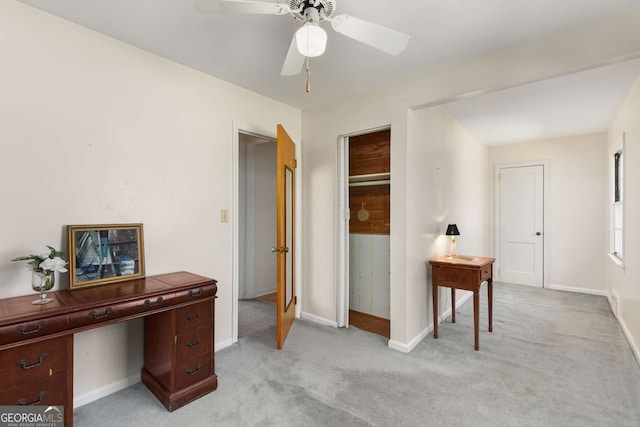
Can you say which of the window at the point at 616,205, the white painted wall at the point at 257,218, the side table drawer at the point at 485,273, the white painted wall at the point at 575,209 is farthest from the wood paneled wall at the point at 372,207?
the white painted wall at the point at 575,209

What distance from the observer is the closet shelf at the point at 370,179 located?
3.50 m

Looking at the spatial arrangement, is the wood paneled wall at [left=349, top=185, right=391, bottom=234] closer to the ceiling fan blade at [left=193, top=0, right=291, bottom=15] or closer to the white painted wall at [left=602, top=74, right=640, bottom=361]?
the white painted wall at [left=602, top=74, right=640, bottom=361]

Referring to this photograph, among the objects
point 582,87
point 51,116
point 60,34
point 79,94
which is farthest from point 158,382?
point 582,87

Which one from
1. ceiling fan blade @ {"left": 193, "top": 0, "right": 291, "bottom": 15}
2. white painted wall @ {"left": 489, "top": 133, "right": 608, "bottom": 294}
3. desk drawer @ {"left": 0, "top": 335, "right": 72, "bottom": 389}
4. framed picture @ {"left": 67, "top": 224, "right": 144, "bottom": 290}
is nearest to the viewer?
ceiling fan blade @ {"left": 193, "top": 0, "right": 291, "bottom": 15}

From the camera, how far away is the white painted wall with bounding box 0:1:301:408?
5.76ft

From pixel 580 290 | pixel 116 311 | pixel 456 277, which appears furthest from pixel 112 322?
pixel 580 290

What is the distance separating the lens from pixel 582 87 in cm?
283

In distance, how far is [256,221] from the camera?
453 cm

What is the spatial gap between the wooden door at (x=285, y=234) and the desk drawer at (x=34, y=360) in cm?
145

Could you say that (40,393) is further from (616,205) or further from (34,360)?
(616,205)

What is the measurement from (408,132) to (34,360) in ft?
9.27

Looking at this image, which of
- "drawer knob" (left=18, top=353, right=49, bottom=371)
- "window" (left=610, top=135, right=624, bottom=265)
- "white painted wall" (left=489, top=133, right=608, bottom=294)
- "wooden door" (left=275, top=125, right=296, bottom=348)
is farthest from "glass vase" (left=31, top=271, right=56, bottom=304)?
"white painted wall" (left=489, top=133, right=608, bottom=294)

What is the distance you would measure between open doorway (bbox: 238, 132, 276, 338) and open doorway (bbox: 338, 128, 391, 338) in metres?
1.28

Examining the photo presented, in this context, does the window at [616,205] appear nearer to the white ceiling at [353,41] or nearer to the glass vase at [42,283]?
the white ceiling at [353,41]
